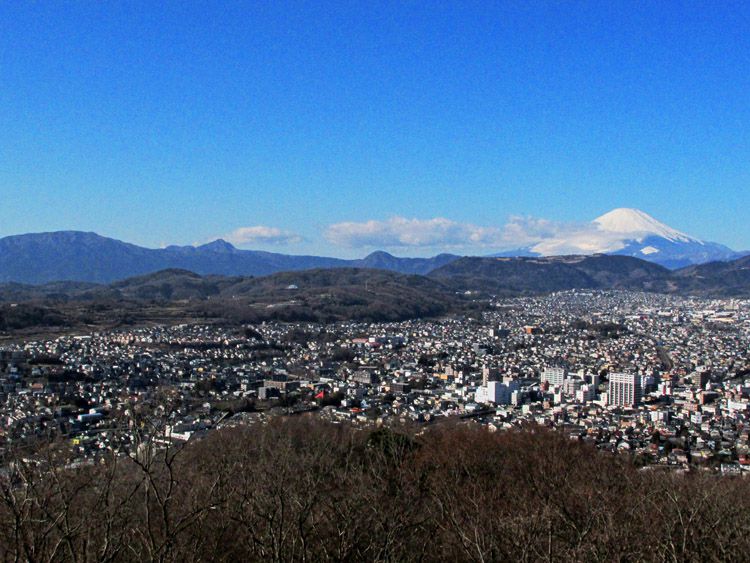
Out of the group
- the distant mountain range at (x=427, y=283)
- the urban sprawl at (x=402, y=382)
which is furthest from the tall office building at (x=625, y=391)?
the distant mountain range at (x=427, y=283)

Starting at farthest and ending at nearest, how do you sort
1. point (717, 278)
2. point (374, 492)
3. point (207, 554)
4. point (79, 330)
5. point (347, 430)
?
point (717, 278), point (79, 330), point (347, 430), point (374, 492), point (207, 554)

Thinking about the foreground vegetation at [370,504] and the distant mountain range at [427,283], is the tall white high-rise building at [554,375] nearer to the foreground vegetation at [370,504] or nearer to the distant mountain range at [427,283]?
the foreground vegetation at [370,504]

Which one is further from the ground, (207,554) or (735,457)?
(207,554)

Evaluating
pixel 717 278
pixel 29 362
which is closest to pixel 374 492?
pixel 29 362

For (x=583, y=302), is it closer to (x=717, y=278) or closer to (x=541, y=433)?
(x=717, y=278)

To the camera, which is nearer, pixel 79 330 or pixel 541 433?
pixel 541 433

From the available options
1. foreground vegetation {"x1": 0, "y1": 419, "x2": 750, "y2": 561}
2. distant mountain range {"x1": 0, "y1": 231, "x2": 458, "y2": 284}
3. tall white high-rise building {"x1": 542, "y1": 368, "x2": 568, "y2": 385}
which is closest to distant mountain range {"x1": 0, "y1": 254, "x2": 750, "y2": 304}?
tall white high-rise building {"x1": 542, "y1": 368, "x2": 568, "y2": 385}
